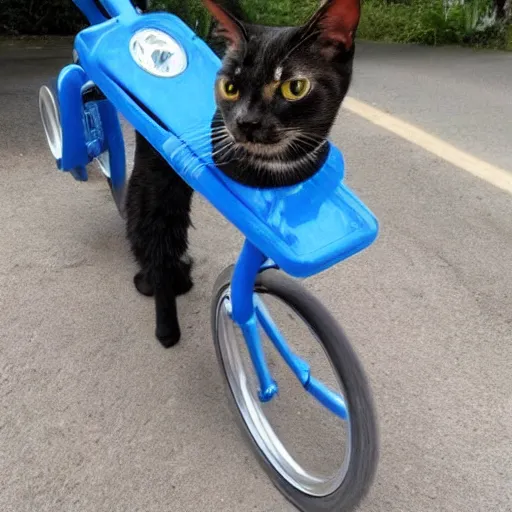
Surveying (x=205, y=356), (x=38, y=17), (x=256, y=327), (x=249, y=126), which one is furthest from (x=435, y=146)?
(x=38, y=17)

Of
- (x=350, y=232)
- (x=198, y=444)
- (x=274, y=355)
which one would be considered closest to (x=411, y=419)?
(x=274, y=355)

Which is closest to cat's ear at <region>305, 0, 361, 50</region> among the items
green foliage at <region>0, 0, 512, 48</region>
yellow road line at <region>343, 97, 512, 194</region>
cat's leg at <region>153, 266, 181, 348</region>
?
cat's leg at <region>153, 266, 181, 348</region>

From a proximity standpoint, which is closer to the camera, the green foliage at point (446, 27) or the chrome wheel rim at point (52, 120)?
the chrome wheel rim at point (52, 120)

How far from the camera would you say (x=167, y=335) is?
2.31 m

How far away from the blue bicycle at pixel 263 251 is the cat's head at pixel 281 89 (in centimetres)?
8

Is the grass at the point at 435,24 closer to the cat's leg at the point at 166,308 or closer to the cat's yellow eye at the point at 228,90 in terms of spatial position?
the cat's leg at the point at 166,308

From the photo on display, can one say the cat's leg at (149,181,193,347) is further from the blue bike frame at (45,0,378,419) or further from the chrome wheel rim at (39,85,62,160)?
the chrome wheel rim at (39,85,62,160)

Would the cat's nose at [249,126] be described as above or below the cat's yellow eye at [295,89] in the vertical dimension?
below

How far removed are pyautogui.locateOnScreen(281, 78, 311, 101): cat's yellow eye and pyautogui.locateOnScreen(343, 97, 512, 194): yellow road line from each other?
8.51 feet

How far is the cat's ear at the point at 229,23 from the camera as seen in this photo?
54.3 inches

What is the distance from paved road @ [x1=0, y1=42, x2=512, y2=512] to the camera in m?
1.81

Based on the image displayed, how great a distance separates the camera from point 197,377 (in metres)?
2.21

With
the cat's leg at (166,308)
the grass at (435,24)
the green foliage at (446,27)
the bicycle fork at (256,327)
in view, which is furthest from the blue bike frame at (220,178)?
the green foliage at (446,27)

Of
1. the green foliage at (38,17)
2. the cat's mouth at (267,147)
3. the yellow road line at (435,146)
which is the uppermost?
the cat's mouth at (267,147)
